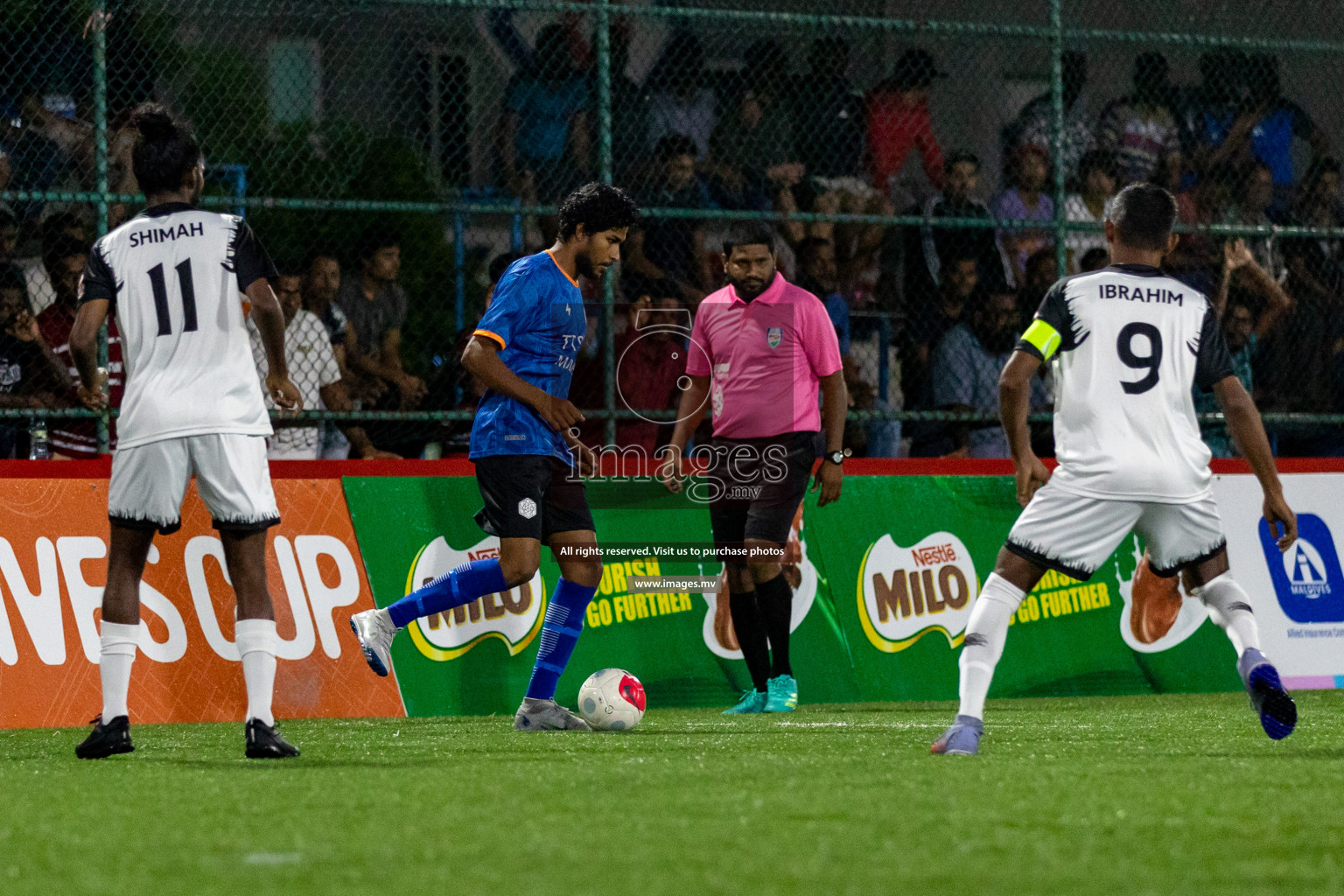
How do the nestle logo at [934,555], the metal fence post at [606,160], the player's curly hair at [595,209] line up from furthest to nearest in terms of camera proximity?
1. the metal fence post at [606,160]
2. the nestle logo at [934,555]
3. the player's curly hair at [595,209]

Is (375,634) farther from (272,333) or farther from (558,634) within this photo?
(272,333)

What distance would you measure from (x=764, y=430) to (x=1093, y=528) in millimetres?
2636

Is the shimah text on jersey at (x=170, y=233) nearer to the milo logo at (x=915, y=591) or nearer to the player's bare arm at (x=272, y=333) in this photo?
the player's bare arm at (x=272, y=333)

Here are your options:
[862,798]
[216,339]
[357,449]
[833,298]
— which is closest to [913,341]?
[833,298]

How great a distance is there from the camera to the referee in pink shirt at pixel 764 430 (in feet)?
25.7

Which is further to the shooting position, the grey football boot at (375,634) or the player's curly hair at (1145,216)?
the grey football boot at (375,634)

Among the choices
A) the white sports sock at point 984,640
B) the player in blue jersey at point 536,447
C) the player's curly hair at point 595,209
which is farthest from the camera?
the player's curly hair at point 595,209

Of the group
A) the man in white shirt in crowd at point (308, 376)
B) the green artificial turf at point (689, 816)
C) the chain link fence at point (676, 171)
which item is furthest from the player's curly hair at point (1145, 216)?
the man in white shirt in crowd at point (308, 376)

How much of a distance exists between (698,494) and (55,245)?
11.0 ft

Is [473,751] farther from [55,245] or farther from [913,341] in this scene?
[913,341]

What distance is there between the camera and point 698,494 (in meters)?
8.75

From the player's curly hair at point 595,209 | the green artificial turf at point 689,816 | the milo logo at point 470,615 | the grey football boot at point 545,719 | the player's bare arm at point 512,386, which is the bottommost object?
the grey football boot at point 545,719

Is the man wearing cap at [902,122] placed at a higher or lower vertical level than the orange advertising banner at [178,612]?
higher

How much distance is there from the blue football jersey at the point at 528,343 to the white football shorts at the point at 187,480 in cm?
137
